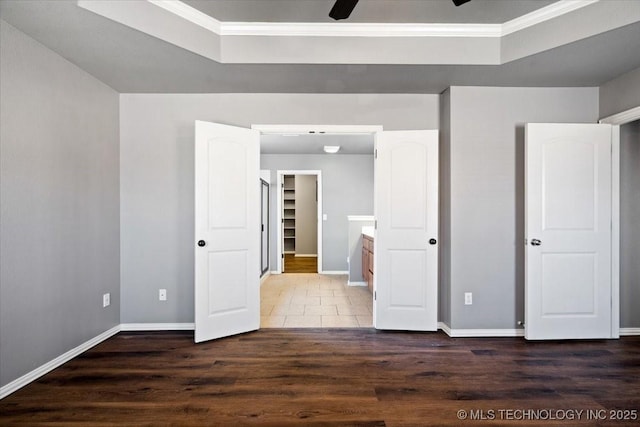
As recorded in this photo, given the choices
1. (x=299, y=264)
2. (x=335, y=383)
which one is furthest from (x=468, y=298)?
(x=299, y=264)

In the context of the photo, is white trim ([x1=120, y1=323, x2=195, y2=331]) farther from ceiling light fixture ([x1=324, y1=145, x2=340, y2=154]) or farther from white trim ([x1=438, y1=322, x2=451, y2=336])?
ceiling light fixture ([x1=324, y1=145, x2=340, y2=154])

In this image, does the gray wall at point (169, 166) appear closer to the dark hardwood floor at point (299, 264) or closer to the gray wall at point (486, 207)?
the gray wall at point (486, 207)

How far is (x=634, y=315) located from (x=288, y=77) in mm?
3933

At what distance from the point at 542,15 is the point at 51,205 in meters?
3.89

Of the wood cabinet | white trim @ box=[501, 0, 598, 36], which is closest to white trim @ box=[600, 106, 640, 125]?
white trim @ box=[501, 0, 598, 36]

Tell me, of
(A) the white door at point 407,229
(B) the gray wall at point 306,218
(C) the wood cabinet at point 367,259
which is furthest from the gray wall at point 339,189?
(A) the white door at point 407,229

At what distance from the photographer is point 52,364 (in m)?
2.53

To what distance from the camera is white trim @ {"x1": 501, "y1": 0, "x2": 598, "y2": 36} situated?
7.74 ft

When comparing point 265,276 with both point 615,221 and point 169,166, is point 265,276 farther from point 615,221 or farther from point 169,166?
point 615,221

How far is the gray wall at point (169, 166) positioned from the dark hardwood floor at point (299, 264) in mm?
3686

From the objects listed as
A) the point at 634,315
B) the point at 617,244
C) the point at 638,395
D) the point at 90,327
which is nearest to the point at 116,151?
the point at 90,327

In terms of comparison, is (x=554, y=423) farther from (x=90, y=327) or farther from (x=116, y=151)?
(x=116, y=151)

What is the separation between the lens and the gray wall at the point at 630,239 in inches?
127

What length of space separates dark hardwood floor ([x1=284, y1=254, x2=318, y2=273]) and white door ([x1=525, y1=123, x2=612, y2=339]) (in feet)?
14.3
